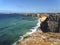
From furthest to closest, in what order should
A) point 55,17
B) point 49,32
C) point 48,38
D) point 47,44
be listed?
point 55,17 → point 49,32 → point 48,38 → point 47,44

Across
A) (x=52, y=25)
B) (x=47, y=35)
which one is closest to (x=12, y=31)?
(x=52, y=25)

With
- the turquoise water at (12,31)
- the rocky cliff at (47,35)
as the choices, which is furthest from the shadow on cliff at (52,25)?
the turquoise water at (12,31)

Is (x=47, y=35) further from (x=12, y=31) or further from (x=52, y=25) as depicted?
(x=12, y=31)

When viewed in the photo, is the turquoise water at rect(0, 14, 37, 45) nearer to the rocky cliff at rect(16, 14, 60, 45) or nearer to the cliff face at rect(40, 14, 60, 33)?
the rocky cliff at rect(16, 14, 60, 45)

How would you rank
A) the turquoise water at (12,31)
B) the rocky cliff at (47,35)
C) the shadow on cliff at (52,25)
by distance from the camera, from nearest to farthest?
the rocky cliff at (47,35) < the turquoise water at (12,31) < the shadow on cliff at (52,25)

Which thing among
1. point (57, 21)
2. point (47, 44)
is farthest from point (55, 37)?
point (57, 21)

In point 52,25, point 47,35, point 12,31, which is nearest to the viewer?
point 47,35

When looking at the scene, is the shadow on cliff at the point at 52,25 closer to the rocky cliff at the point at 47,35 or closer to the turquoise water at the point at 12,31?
the rocky cliff at the point at 47,35

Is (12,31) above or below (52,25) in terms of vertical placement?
below

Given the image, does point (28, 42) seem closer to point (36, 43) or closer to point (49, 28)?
point (36, 43)

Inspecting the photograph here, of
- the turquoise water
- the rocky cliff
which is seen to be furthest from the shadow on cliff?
the turquoise water

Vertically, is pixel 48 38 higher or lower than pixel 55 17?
lower
